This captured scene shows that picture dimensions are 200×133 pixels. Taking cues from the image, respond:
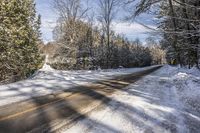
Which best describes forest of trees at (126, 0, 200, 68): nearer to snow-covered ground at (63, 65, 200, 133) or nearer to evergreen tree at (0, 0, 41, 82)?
snow-covered ground at (63, 65, 200, 133)

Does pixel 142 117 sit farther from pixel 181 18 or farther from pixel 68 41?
pixel 68 41

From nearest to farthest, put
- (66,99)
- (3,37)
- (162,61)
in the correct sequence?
1. (66,99)
2. (3,37)
3. (162,61)

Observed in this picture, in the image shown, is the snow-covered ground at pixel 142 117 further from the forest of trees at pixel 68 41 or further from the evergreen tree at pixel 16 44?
the evergreen tree at pixel 16 44

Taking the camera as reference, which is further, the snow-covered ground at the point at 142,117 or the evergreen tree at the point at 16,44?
the evergreen tree at the point at 16,44

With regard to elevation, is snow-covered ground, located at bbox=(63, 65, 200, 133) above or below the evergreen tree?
below

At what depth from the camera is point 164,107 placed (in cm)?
899

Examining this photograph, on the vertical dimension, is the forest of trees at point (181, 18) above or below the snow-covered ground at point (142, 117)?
above

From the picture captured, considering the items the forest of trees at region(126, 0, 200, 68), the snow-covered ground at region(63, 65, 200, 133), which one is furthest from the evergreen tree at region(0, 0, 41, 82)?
the snow-covered ground at region(63, 65, 200, 133)

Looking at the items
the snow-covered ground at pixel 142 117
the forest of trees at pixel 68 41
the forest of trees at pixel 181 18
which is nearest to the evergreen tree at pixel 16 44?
the forest of trees at pixel 68 41

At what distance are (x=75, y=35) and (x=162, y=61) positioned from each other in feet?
445

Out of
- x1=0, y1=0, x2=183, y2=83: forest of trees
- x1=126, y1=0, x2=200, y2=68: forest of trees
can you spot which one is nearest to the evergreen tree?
x1=0, y1=0, x2=183, y2=83: forest of trees

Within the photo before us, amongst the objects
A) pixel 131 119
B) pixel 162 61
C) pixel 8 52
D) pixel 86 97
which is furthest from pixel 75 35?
pixel 162 61

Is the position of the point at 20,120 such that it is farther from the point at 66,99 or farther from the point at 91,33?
the point at 91,33

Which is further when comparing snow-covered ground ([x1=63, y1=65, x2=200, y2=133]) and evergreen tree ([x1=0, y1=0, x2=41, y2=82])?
evergreen tree ([x1=0, y1=0, x2=41, y2=82])
